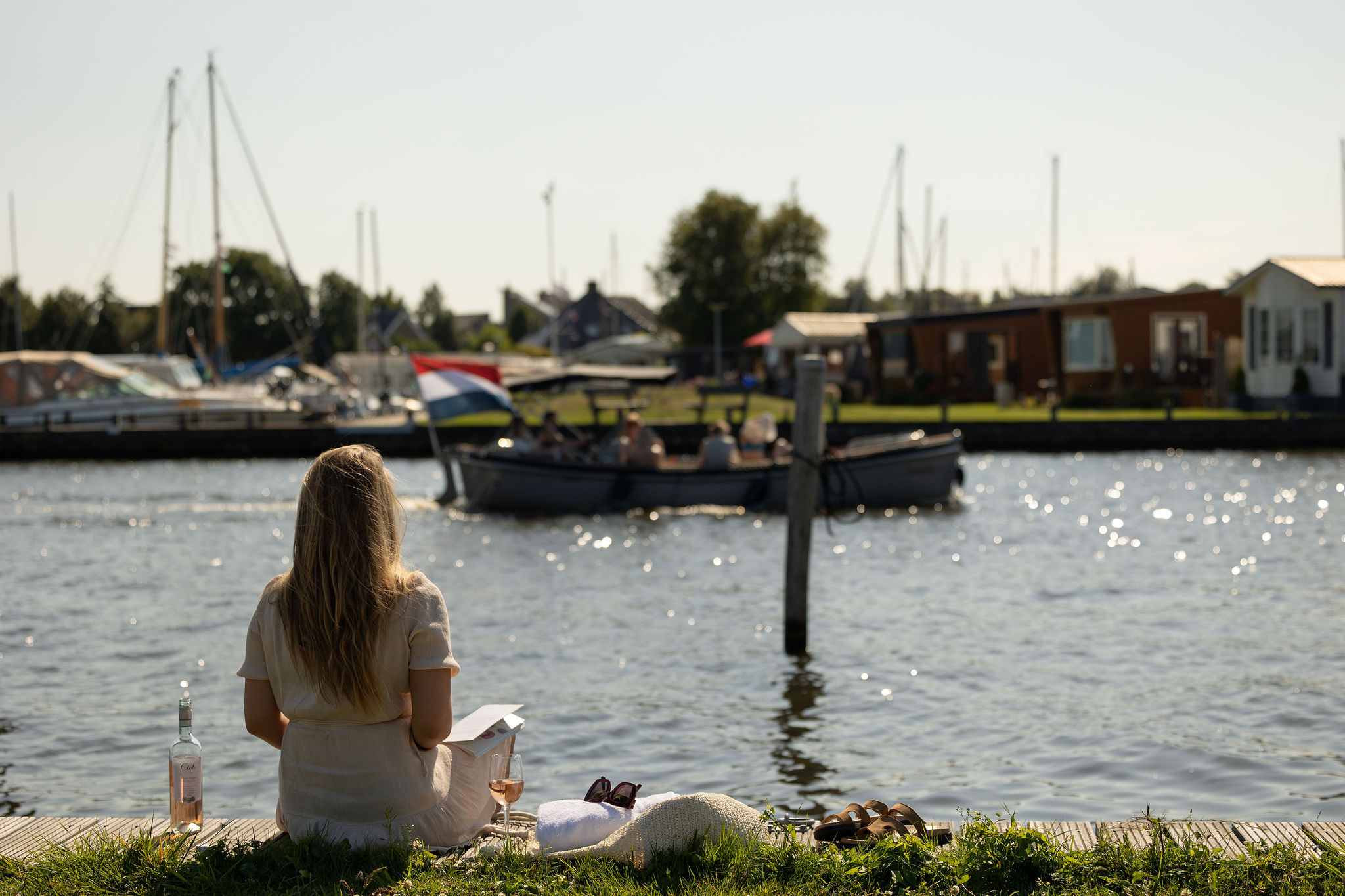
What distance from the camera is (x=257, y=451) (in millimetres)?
40969

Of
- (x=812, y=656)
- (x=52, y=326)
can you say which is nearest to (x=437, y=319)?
(x=52, y=326)

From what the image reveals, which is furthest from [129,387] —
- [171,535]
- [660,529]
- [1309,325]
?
[1309,325]

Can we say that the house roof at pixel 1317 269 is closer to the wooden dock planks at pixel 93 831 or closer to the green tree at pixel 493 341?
the wooden dock planks at pixel 93 831

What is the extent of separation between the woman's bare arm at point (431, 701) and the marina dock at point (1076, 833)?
75 cm

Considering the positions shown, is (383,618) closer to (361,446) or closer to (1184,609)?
(361,446)

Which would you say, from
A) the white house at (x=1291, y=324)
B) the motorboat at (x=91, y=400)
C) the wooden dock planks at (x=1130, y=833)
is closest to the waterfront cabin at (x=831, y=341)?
the white house at (x=1291, y=324)

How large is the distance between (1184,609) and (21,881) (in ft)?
40.4

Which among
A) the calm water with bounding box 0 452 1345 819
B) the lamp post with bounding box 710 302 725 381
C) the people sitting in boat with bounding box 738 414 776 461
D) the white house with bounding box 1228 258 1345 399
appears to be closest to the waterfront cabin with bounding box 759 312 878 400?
the lamp post with bounding box 710 302 725 381

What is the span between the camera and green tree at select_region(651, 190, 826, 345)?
8319 centimetres

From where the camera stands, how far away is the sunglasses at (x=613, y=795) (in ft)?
14.8

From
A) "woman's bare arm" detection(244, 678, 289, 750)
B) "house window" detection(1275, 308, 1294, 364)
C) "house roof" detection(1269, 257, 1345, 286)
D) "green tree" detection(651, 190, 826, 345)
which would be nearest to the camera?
"woman's bare arm" detection(244, 678, 289, 750)

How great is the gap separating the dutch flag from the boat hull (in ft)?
3.25

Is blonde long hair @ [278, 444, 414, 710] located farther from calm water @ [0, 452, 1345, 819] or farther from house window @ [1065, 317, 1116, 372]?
house window @ [1065, 317, 1116, 372]

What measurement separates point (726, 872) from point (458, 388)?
2133cm
